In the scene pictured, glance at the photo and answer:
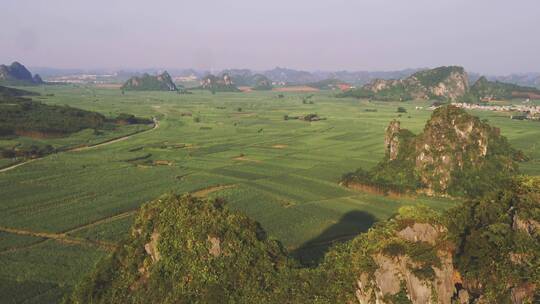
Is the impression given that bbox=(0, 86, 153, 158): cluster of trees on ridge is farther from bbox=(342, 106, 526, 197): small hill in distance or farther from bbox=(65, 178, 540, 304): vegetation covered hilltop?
bbox=(65, 178, 540, 304): vegetation covered hilltop

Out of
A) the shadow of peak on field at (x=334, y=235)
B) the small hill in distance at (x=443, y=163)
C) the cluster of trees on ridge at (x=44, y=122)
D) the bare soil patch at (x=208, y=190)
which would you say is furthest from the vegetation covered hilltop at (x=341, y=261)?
the cluster of trees on ridge at (x=44, y=122)

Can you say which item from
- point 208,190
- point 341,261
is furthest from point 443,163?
point 341,261

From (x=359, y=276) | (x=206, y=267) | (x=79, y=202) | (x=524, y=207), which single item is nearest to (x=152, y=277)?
(x=206, y=267)

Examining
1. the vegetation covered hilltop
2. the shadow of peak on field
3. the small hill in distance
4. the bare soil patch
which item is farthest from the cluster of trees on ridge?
the vegetation covered hilltop

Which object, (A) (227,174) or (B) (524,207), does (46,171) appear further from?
(B) (524,207)

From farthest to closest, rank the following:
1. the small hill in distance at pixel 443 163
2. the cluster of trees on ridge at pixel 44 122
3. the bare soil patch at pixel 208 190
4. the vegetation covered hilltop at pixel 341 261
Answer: the cluster of trees on ridge at pixel 44 122 < the small hill in distance at pixel 443 163 < the bare soil patch at pixel 208 190 < the vegetation covered hilltop at pixel 341 261

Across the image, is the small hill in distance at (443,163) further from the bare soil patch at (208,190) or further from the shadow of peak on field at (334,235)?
the bare soil patch at (208,190)
